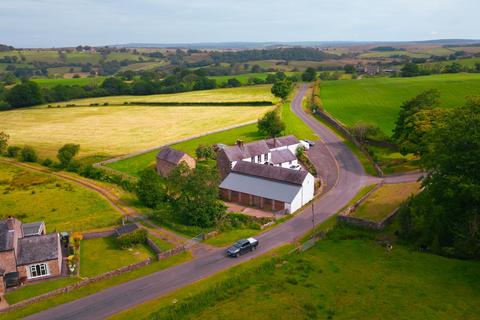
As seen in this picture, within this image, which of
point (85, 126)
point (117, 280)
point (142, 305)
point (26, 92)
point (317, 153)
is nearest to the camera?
point (142, 305)

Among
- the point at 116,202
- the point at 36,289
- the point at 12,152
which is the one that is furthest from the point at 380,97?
the point at 36,289

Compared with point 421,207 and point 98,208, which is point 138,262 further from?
point 421,207

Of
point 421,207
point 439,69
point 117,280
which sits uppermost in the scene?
point 439,69

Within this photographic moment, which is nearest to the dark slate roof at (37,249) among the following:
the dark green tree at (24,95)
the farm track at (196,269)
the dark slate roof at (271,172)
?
the farm track at (196,269)

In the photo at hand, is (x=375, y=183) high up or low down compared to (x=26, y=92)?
down

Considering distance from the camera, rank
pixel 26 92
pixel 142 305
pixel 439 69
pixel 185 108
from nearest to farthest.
→ pixel 142 305 → pixel 185 108 → pixel 26 92 → pixel 439 69

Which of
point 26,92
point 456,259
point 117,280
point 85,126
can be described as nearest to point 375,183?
point 456,259

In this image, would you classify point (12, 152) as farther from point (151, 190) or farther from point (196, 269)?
point (196, 269)

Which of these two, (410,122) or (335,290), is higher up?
(410,122)
